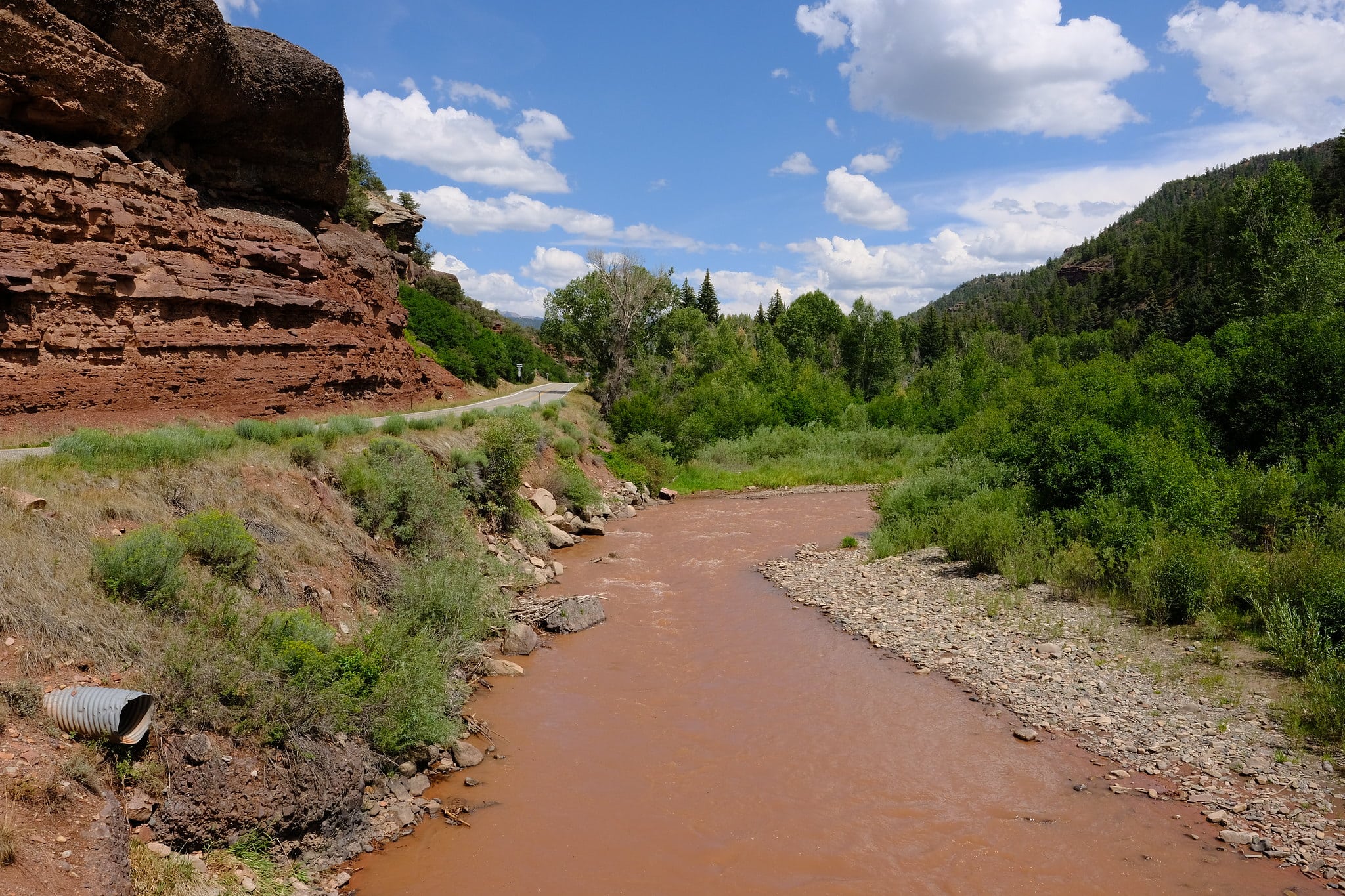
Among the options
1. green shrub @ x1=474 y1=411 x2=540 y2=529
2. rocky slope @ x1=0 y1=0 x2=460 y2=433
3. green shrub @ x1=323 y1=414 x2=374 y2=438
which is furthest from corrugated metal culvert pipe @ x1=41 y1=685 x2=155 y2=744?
green shrub @ x1=474 y1=411 x2=540 y2=529

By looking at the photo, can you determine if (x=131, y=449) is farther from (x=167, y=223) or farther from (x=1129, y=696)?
(x=1129, y=696)

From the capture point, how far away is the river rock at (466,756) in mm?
9406

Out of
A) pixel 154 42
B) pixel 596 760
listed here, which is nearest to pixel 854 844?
pixel 596 760

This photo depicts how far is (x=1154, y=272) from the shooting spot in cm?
9338

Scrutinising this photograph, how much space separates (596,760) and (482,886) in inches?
108

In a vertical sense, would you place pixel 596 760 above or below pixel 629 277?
below

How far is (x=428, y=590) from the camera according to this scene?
1265 cm

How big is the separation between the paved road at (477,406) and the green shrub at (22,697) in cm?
578

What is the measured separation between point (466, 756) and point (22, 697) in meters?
4.80

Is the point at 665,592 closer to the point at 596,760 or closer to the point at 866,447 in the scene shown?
the point at 596,760

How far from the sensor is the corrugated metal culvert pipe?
6098mm

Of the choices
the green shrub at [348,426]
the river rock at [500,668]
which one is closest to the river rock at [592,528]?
the green shrub at [348,426]

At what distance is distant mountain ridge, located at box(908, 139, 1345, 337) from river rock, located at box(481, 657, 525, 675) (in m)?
49.2

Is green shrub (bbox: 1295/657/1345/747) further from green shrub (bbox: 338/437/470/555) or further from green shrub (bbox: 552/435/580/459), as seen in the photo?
green shrub (bbox: 552/435/580/459)
